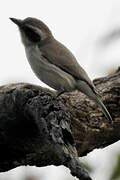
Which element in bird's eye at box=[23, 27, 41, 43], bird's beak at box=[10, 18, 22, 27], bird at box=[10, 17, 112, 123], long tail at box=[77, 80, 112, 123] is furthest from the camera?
bird's eye at box=[23, 27, 41, 43]

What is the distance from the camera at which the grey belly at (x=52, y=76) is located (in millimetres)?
6047

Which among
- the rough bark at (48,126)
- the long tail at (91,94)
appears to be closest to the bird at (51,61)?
the long tail at (91,94)

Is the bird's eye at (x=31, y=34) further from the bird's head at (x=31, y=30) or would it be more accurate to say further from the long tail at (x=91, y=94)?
the long tail at (x=91, y=94)

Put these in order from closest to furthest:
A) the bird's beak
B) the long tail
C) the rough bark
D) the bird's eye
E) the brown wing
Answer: the rough bark → the long tail → the brown wing → the bird's beak → the bird's eye

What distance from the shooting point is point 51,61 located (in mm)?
6316

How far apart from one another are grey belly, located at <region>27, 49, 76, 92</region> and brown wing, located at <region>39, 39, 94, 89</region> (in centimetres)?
10

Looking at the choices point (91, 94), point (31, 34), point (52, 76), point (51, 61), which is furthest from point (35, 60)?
point (91, 94)

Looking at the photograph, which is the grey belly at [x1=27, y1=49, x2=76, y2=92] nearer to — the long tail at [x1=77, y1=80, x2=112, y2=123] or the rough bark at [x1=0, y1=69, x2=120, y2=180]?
the long tail at [x1=77, y1=80, x2=112, y2=123]

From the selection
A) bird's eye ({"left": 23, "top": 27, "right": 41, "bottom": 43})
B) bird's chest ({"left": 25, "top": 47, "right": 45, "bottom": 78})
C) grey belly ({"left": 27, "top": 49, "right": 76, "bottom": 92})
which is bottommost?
grey belly ({"left": 27, "top": 49, "right": 76, "bottom": 92})

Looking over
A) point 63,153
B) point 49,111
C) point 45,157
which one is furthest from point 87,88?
point 63,153

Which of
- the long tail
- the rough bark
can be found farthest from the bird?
the rough bark

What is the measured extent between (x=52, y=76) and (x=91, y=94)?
756 millimetres

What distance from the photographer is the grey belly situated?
6047 millimetres

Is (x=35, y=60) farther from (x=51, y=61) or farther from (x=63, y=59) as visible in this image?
(x=63, y=59)
